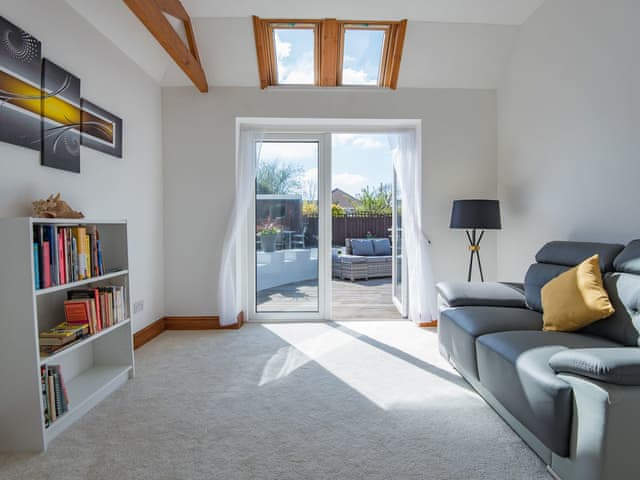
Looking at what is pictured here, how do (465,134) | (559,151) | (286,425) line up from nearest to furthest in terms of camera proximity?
1. (286,425)
2. (559,151)
3. (465,134)

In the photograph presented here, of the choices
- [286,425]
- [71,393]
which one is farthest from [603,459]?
[71,393]

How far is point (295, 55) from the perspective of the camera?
395cm

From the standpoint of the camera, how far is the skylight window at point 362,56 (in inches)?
151

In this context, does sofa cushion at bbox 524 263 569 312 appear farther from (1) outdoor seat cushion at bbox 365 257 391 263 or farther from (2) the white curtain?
(1) outdoor seat cushion at bbox 365 257 391 263

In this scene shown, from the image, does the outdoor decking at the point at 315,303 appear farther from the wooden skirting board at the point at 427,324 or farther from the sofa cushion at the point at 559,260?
the sofa cushion at the point at 559,260

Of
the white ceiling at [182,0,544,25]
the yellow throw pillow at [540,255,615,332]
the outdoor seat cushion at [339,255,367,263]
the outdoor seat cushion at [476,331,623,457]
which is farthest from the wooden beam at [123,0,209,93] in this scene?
the outdoor seat cushion at [339,255,367,263]

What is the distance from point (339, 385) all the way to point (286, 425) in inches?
24.5

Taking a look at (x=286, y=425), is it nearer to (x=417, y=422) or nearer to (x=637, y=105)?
(x=417, y=422)

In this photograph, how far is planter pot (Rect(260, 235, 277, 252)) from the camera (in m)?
4.43

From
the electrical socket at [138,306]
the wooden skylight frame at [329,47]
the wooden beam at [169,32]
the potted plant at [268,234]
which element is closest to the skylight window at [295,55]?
the wooden skylight frame at [329,47]

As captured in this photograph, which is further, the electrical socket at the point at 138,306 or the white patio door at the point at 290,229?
the white patio door at the point at 290,229

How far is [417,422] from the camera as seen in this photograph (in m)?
2.14

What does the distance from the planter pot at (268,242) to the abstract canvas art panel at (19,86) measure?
2.48m

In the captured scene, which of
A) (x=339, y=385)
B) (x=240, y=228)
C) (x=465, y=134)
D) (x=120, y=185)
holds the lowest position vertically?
(x=339, y=385)
